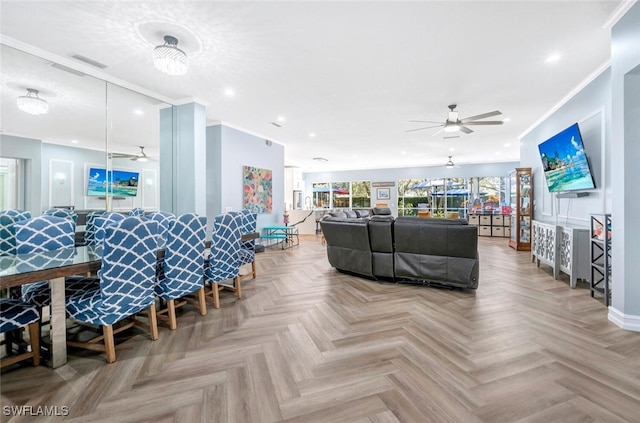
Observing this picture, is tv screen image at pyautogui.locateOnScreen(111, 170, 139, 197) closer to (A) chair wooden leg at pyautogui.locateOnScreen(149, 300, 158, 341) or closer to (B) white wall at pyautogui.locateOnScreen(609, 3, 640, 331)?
(A) chair wooden leg at pyautogui.locateOnScreen(149, 300, 158, 341)

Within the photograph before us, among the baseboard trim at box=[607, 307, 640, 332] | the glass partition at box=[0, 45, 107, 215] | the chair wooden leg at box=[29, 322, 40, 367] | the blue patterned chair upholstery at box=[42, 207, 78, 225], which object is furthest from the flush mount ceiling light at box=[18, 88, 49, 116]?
the baseboard trim at box=[607, 307, 640, 332]

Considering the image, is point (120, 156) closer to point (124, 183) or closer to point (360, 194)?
point (124, 183)

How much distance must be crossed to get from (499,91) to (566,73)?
0.77 m

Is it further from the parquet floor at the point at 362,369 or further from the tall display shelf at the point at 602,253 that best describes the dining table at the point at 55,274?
the tall display shelf at the point at 602,253

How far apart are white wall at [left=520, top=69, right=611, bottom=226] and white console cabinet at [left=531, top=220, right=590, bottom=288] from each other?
0.34m

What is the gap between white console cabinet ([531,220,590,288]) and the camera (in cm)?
375

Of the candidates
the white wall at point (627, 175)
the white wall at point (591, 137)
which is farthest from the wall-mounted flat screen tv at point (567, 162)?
the white wall at point (627, 175)

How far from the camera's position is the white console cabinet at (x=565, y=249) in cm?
375

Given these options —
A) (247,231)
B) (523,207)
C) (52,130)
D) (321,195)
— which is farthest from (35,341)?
(321,195)

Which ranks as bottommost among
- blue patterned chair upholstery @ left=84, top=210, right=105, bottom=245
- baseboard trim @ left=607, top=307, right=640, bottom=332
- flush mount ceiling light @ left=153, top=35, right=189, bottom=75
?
baseboard trim @ left=607, top=307, right=640, bottom=332

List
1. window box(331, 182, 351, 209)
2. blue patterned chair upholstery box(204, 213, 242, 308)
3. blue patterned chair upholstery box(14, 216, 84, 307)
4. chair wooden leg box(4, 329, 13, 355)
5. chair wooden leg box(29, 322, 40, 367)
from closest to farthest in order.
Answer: chair wooden leg box(29, 322, 40, 367) < chair wooden leg box(4, 329, 13, 355) < blue patterned chair upholstery box(14, 216, 84, 307) < blue patterned chair upholstery box(204, 213, 242, 308) < window box(331, 182, 351, 209)

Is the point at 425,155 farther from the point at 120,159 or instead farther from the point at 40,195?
the point at 40,195

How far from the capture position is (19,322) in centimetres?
182

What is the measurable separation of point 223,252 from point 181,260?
58cm
